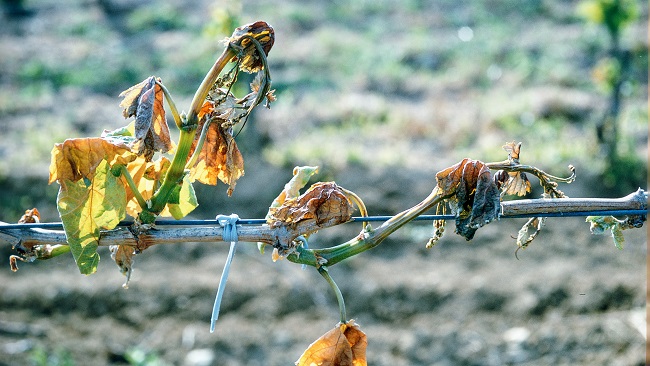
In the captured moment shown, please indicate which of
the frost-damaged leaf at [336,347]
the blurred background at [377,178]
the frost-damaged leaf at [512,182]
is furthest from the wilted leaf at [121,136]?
the blurred background at [377,178]

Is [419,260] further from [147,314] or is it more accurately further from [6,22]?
[6,22]

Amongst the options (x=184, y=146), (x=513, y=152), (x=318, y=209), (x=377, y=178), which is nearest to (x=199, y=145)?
(x=184, y=146)

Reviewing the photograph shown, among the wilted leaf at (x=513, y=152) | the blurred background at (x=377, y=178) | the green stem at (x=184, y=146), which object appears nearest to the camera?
the green stem at (x=184, y=146)

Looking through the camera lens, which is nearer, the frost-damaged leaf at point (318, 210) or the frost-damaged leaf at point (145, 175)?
the frost-damaged leaf at point (318, 210)

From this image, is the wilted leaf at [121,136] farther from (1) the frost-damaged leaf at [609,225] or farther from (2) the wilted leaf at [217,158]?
(1) the frost-damaged leaf at [609,225]

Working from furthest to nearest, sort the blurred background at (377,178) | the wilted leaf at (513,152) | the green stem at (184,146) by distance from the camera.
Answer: the blurred background at (377,178)
the wilted leaf at (513,152)
the green stem at (184,146)

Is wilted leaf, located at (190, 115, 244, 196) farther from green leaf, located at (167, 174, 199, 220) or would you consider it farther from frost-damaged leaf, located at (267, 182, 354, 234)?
frost-damaged leaf, located at (267, 182, 354, 234)

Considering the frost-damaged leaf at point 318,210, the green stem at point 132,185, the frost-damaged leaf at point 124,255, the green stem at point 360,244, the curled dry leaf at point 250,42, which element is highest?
the curled dry leaf at point 250,42

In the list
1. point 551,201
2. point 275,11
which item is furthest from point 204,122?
point 275,11
